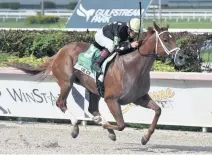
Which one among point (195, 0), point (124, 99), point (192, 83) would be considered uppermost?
point (124, 99)

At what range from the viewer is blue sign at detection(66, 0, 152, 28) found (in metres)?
22.7

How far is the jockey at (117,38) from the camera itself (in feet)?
30.0

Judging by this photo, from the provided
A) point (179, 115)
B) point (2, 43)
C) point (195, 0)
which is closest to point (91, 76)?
point (179, 115)

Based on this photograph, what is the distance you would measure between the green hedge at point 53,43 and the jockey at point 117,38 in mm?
2657

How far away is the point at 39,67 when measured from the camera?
10820 millimetres

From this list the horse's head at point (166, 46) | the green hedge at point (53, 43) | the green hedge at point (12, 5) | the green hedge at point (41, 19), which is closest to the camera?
the horse's head at point (166, 46)

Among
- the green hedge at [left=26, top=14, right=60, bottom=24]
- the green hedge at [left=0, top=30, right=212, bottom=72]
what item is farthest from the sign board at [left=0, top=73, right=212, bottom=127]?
the green hedge at [left=26, top=14, right=60, bottom=24]

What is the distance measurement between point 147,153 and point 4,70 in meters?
4.38

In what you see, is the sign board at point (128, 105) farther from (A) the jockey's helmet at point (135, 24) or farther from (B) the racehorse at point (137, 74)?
(A) the jockey's helmet at point (135, 24)

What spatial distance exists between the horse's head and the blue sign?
1351cm

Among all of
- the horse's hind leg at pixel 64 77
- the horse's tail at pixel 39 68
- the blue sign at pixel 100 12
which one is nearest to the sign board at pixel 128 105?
the horse's tail at pixel 39 68

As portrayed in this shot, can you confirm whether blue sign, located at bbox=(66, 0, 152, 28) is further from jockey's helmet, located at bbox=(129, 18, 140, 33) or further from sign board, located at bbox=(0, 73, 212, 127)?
jockey's helmet, located at bbox=(129, 18, 140, 33)

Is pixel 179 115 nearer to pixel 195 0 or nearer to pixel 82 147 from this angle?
pixel 82 147

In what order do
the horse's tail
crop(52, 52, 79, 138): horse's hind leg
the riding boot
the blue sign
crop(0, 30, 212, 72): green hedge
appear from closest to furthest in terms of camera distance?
the riding boot, crop(52, 52, 79, 138): horse's hind leg, the horse's tail, crop(0, 30, 212, 72): green hedge, the blue sign
